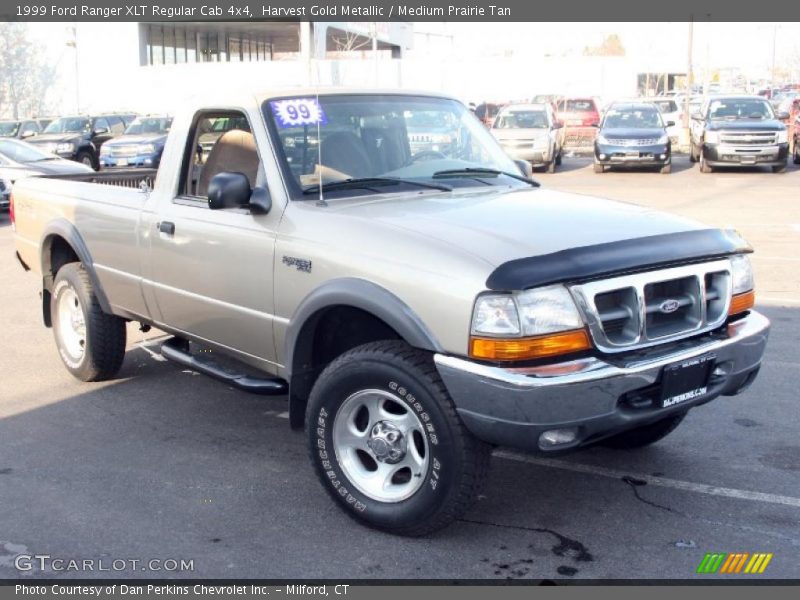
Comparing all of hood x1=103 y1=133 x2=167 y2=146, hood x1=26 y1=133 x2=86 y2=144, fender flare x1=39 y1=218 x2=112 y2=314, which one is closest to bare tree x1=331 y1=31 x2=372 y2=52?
hood x1=26 y1=133 x2=86 y2=144

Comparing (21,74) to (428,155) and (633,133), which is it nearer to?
(633,133)

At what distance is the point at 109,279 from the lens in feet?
20.4

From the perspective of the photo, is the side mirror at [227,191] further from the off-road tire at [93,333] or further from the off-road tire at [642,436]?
the off-road tire at [642,436]

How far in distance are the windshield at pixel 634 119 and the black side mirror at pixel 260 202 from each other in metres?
21.7

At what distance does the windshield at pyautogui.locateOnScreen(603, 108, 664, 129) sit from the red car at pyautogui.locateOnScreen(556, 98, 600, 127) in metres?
6.90

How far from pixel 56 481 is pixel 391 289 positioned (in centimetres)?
219

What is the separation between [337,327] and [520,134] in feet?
70.3

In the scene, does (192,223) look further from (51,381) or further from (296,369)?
(51,381)

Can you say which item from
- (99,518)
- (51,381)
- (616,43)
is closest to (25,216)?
(51,381)

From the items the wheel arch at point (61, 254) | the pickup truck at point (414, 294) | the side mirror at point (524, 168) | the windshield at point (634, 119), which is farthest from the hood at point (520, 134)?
the pickup truck at point (414, 294)

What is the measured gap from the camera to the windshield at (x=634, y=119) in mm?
25234

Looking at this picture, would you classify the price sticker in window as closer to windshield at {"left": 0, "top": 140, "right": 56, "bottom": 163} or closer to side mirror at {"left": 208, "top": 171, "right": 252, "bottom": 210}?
side mirror at {"left": 208, "top": 171, "right": 252, "bottom": 210}

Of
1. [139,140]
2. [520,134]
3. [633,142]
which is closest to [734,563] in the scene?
[633,142]

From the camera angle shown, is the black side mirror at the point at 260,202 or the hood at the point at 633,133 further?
the hood at the point at 633,133
